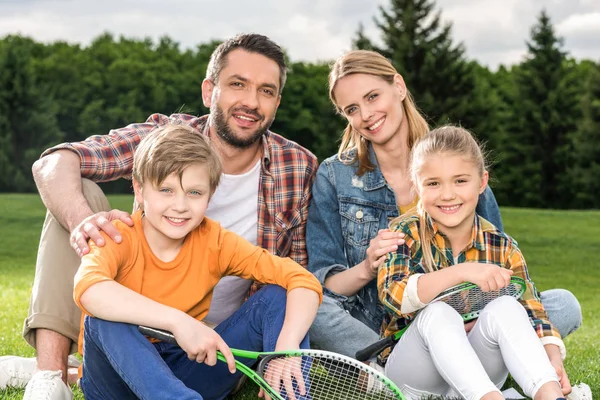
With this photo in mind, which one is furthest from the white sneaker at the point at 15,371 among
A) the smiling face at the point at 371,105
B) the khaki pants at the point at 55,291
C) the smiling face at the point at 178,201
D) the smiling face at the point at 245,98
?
the smiling face at the point at 371,105

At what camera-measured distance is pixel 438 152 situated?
3564 mm

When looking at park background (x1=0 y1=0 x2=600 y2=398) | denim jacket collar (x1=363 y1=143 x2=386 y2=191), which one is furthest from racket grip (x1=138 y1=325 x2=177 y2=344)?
park background (x1=0 y1=0 x2=600 y2=398)

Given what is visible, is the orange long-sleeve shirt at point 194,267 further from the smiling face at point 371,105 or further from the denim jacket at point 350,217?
the smiling face at point 371,105

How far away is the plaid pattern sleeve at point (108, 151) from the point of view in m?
4.13

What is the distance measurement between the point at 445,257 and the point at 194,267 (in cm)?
118

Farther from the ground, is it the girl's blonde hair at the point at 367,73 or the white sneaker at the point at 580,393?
the girl's blonde hair at the point at 367,73

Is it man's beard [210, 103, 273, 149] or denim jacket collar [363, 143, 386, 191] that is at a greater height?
man's beard [210, 103, 273, 149]

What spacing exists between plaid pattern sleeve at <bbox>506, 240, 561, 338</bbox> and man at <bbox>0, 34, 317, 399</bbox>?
1.31 metres

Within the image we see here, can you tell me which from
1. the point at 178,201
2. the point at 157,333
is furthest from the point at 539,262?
the point at 157,333

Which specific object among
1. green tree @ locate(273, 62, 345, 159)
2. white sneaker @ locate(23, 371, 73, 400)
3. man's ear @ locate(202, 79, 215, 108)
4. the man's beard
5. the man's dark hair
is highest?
green tree @ locate(273, 62, 345, 159)

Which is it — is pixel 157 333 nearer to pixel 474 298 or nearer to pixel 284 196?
pixel 474 298

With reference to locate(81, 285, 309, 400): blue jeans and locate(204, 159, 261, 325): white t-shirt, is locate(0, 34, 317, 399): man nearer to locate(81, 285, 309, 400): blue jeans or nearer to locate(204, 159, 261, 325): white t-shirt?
locate(204, 159, 261, 325): white t-shirt

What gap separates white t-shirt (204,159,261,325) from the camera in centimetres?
432

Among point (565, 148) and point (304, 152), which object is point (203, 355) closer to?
point (304, 152)
